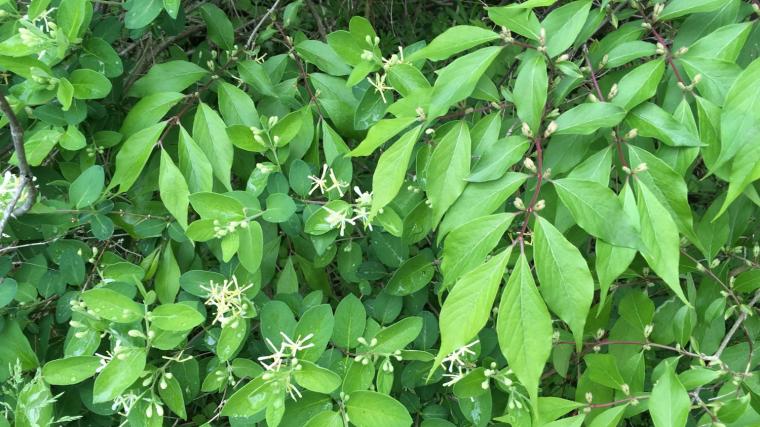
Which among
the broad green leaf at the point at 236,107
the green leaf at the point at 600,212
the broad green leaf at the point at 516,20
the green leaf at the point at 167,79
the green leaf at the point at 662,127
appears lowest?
the broad green leaf at the point at 236,107

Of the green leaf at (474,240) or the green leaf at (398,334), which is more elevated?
the green leaf at (474,240)

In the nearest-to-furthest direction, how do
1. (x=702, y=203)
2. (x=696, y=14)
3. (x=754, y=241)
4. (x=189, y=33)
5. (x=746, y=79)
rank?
(x=746, y=79)
(x=696, y=14)
(x=754, y=241)
(x=189, y=33)
(x=702, y=203)

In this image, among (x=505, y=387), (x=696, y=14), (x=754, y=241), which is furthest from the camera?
Answer: (x=754, y=241)

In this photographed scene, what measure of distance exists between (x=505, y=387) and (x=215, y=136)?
2.51 ft

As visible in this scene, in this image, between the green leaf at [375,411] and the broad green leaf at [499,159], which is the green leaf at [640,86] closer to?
the broad green leaf at [499,159]

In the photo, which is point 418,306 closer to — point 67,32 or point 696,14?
point 696,14

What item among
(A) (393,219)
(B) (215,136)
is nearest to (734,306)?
(A) (393,219)

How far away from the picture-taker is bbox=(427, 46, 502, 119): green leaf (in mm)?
1024

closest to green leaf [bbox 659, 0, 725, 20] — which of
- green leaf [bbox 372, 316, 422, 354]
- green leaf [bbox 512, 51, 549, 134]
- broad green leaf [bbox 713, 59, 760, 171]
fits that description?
broad green leaf [bbox 713, 59, 760, 171]

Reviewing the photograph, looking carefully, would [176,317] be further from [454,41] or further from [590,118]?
[590,118]

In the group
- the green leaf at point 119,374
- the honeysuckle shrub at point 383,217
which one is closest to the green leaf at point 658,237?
the honeysuckle shrub at point 383,217

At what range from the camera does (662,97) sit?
3.87 feet

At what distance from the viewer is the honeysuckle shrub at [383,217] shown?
3.19ft

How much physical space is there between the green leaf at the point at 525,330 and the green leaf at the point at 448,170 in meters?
0.19
